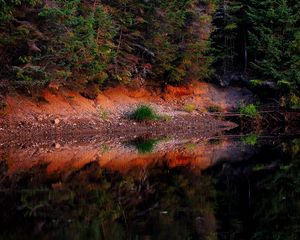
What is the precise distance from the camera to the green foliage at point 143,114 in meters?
26.1

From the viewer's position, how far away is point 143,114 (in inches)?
1028

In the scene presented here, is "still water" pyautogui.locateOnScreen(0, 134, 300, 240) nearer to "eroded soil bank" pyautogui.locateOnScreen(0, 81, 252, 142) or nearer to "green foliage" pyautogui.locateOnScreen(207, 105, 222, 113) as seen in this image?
"eroded soil bank" pyautogui.locateOnScreen(0, 81, 252, 142)

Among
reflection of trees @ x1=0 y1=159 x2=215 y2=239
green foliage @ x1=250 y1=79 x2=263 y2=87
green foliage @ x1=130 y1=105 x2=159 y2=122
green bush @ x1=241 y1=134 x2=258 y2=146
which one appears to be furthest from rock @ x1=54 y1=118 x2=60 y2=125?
green foliage @ x1=250 y1=79 x2=263 y2=87

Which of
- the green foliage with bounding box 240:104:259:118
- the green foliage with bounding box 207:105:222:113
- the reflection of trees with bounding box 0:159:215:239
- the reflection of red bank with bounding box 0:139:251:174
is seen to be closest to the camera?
the reflection of trees with bounding box 0:159:215:239

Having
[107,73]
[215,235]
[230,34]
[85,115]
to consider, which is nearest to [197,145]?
[85,115]

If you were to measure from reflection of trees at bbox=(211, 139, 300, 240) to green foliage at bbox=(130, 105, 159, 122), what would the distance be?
10.8m

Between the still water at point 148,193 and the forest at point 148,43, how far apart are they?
197 inches

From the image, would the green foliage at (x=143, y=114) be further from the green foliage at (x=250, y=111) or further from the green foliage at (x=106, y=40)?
the green foliage at (x=250, y=111)

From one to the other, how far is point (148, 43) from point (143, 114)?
4551 mm

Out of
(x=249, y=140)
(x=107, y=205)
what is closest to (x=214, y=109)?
(x=249, y=140)

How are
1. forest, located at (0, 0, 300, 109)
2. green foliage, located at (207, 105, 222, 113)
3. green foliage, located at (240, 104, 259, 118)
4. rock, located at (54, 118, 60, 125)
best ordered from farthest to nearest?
green foliage, located at (207, 105, 222, 113), green foliage, located at (240, 104, 259, 118), rock, located at (54, 118, 60, 125), forest, located at (0, 0, 300, 109)

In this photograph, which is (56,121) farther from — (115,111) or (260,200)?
(260,200)

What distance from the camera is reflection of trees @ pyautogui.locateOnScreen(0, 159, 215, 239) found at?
307 inches

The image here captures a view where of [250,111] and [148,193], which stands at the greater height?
[250,111]
